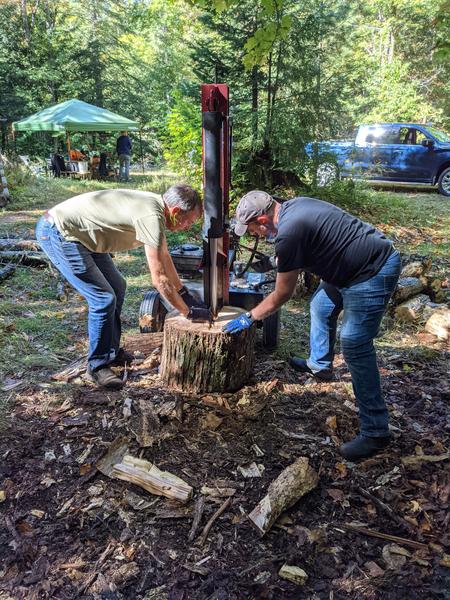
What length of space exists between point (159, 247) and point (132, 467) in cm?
136

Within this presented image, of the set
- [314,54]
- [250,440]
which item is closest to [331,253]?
[250,440]

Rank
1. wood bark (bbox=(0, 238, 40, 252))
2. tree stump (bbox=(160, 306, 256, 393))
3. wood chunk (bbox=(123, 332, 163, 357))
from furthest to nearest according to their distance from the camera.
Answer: wood bark (bbox=(0, 238, 40, 252))
wood chunk (bbox=(123, 332, 163, 357))
tree stump (bbox=(160, 306, 256, 393))

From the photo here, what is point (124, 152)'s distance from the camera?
16.2 m

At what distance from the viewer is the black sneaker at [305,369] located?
3666 millimetres

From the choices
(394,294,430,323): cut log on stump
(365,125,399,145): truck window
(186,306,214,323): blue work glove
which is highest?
(365,125,399,145): truck window

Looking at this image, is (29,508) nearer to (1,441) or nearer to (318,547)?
(1,441)

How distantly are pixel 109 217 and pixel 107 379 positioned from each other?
4.05 feet

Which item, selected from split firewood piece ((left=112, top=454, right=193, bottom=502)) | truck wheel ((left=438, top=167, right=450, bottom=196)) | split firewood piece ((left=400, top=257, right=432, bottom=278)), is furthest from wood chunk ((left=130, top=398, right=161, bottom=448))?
truck wheel ((left=438, top=167, right=450, bottom=196))

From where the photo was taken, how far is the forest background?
8805 mm

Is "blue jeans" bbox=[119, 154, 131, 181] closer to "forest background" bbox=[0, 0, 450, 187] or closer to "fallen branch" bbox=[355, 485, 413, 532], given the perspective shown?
"forest background" bbox=[0, 0, 450, 187]

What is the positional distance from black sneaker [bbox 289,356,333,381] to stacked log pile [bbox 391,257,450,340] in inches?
60.3

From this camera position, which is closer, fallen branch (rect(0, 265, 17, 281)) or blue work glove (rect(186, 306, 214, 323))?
blue work glove (rect(186, 306, 214, 323))

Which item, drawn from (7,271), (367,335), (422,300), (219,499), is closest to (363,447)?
(367,335)

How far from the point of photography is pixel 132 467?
263 centimetres
